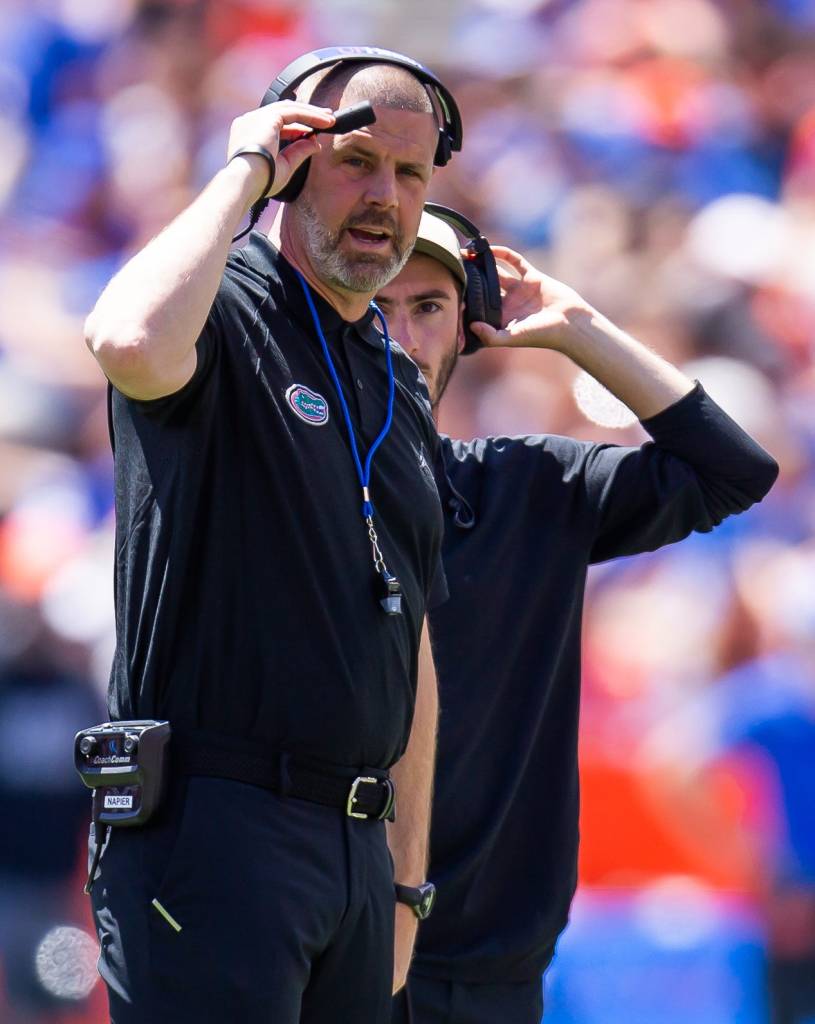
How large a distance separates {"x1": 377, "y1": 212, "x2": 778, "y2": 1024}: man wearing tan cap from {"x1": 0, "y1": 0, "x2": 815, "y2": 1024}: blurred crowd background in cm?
65

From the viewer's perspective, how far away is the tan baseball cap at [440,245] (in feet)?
9.75

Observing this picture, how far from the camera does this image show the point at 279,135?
2.10 meters

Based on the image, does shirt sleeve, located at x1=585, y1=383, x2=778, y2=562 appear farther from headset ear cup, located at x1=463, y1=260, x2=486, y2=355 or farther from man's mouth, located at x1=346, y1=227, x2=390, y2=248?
man's mouth, located at x1=346, y1=227, x2=390, y2=248

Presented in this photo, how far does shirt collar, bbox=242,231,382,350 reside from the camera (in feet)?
7.07

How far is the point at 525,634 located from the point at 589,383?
3.02 ft

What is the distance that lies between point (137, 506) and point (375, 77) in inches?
29.5

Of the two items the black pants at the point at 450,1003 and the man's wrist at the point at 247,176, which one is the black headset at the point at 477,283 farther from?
the black pants at the point at 450,1003

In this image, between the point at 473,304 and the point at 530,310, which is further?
the point at 530,310

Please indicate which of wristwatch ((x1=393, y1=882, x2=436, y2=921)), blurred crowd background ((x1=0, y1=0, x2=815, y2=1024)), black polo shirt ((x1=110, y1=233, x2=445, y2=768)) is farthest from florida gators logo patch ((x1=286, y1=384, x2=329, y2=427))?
blurred crowd background ((x1=0, y1=0, x2=815, y2=1024))

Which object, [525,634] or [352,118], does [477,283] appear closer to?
[525,634]

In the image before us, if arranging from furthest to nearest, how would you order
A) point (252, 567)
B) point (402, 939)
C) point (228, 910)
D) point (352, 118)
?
point (402, 939), point (352, 118), point (252, 567), point (228, 910)

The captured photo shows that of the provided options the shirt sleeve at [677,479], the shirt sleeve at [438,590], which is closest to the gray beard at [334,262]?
the shirt sleeve at [438,590]

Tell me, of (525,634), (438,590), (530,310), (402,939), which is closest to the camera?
(402,939)

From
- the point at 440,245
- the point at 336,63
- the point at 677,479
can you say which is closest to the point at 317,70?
the point at 336,63
